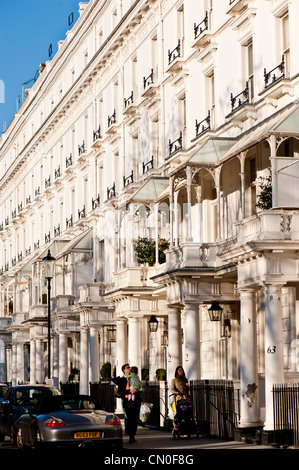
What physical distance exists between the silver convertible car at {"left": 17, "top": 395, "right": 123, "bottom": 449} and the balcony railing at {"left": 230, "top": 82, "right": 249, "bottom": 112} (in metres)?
11.2

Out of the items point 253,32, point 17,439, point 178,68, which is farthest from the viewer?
point 178,68

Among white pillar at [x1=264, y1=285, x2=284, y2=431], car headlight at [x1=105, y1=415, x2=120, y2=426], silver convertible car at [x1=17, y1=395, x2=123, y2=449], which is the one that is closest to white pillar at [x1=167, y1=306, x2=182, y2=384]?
white pillar at [x1=264, y1=285, x2=284, y2=431]

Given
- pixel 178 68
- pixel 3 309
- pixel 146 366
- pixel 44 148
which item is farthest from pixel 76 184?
pixel 3 309

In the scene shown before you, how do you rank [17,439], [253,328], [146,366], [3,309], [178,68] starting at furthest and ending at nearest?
[3,309], [146,366], [178,68], [253,328], [17,439]

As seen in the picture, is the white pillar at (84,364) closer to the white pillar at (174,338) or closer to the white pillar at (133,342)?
the white pillar at (133,342)

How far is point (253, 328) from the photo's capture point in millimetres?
23922

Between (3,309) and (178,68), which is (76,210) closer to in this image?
(178,68)

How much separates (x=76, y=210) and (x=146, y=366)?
42.7ft

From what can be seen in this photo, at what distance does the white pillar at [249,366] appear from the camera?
2327cm

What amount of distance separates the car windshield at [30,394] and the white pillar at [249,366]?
5485mm

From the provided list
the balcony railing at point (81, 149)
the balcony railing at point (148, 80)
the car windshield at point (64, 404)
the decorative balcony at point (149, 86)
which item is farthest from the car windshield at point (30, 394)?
the balcony railing at point (81, 149)

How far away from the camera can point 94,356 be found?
135 ft

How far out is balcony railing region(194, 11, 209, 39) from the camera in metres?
31.8

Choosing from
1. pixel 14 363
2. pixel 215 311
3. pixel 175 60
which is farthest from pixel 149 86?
pixel 14 363
